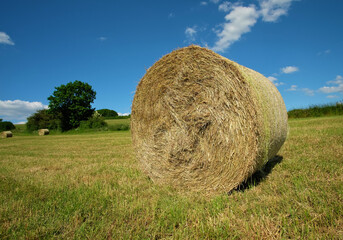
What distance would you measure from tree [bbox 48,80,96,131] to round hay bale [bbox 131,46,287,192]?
133 feet

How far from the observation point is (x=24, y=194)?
3.48 m

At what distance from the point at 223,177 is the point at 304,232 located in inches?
54.1

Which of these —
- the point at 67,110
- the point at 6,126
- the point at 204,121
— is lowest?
the point at 204,121

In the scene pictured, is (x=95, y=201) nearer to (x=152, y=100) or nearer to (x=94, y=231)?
(x=94, y=231)

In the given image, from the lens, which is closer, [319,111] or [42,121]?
[319,111]

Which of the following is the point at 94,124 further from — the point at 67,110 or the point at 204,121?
the point at 204,121

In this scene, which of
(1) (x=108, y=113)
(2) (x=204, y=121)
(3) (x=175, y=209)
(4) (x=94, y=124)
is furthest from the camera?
(1) (x=108, y=113)

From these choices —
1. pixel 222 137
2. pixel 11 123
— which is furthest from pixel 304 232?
pixel 11 123

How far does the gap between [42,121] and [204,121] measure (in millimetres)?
42897

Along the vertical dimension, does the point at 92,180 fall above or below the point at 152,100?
below

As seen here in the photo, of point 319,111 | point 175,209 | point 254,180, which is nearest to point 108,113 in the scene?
point 319,111

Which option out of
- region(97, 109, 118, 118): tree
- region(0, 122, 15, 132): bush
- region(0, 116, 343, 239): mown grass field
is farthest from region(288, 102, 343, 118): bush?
region(0, 122, 15, 132): bush

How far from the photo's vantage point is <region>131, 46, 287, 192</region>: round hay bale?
10.7ft

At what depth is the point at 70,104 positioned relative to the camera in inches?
1679
